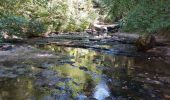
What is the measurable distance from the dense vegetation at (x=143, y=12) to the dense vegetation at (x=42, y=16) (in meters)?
7.45

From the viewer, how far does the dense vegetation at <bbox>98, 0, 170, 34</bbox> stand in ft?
53.7

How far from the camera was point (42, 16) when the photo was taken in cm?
3039

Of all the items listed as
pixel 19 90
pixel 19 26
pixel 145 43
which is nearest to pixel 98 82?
pixel 19 90

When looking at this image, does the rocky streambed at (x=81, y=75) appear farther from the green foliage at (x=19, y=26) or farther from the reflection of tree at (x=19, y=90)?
the green foliage at (x=19, y=26)

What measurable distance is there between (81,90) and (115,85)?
1507 millimetres

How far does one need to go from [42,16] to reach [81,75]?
17986 millimetres

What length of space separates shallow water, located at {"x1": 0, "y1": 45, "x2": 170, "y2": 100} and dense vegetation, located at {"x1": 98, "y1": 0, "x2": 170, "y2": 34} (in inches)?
75.9

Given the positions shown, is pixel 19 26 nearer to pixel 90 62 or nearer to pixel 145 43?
pixel 145 43

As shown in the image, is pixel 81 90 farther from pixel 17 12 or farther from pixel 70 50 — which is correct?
pixel 17 12

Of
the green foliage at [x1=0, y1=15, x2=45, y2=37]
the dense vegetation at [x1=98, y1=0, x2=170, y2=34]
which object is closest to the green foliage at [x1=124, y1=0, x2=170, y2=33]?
the dense vegetation at [x1=98, y1=0, x2=170, y2=34]

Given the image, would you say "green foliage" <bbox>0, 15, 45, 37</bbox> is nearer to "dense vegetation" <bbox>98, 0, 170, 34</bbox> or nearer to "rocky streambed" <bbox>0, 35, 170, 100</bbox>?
"rocky streambed" <bbox>0, 35, 170, 100</bbox>

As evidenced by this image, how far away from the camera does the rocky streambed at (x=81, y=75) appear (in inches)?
416

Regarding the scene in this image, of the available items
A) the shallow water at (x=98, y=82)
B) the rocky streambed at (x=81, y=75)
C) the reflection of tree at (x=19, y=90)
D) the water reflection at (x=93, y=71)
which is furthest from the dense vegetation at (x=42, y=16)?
the reflection of tree at (x=19, y=90)

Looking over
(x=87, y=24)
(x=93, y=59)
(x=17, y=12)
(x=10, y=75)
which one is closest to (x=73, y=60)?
(x=93, y=59)
